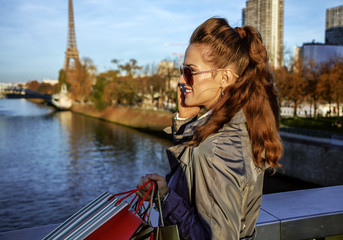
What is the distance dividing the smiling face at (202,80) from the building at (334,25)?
87.9m

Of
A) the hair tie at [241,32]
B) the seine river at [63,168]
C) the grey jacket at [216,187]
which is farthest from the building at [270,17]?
the grey jacket at [216,187]

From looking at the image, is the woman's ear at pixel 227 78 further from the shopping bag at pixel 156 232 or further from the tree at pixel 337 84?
the tree at pixel 337 84

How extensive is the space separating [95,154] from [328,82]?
18.2m

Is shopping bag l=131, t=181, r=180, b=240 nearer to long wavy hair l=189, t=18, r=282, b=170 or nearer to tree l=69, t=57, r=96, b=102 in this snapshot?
long wavy hair l=189, t=18, r=282, b=170

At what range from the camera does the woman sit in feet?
3.42

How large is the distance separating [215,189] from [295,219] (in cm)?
111

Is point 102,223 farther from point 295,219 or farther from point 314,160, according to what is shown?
point 314,160

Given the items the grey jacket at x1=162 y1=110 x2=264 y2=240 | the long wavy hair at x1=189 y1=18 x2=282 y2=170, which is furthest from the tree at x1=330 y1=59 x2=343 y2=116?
the grey jacket at x1=162 y1=110 x2=264 y2=240

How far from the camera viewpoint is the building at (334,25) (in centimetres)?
8169

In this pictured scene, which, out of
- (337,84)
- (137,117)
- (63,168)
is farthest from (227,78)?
(137,117)

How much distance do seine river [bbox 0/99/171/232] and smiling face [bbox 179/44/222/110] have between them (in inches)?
493

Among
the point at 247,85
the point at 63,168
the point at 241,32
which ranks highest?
the point at 241,32

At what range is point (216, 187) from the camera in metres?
1.03

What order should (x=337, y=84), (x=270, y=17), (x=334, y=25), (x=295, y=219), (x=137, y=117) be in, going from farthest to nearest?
(x=270, y=17)
(x=334, y=25)
(x=137, y=117)
(x=337, y=84)
(x=295, y=219)
